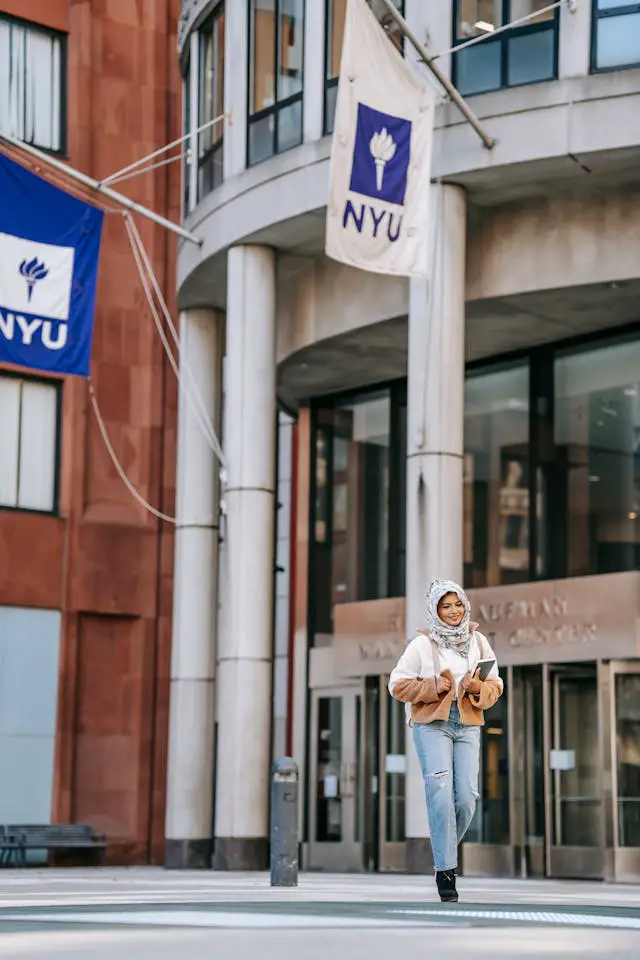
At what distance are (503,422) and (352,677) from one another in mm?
4342

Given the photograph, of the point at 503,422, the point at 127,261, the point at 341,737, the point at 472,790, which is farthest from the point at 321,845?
the point at 472,790

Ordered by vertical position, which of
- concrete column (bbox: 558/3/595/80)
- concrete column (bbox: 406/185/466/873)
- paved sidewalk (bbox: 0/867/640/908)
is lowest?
paved sidewalk (bbox: 0/867/640/908)

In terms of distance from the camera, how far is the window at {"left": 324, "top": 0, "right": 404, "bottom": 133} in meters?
25.4

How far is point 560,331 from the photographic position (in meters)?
26.3

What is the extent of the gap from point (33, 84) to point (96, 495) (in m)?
7.05

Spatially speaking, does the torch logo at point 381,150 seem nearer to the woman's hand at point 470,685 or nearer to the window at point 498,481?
the window at point 498,481

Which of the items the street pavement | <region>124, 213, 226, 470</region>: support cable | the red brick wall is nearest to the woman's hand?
the street pavement

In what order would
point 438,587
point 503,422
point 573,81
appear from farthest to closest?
point 503,422 → point 573,81 → point 438,587

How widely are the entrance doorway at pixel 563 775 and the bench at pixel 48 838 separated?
8.29m

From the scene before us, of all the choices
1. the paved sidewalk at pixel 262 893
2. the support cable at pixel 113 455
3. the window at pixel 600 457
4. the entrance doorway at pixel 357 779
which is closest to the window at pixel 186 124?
the support cable at pixel 113 455

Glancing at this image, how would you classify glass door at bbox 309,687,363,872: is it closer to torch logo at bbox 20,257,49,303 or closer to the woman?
torch logo at bbox 20,257,49,303

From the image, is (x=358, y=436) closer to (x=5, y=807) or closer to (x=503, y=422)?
(x=503, y=422)

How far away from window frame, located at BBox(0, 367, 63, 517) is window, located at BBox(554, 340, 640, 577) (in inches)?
368

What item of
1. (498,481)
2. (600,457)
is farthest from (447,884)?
(498,481)
